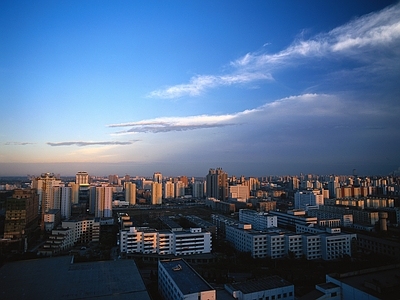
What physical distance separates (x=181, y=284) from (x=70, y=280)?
147cm

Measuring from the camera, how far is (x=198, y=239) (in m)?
6.54

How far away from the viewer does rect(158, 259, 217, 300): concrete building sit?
329 cm

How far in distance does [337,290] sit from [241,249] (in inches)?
136

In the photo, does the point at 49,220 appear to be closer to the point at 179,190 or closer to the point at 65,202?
the point at 65,202

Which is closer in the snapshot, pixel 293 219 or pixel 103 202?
pixel 293 219

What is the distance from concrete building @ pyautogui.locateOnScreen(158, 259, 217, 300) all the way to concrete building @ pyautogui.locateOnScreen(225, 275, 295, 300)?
38cm

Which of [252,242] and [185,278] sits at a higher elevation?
[185,278]

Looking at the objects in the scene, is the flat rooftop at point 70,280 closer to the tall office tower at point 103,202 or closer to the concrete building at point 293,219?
the concrete building at point 293,219

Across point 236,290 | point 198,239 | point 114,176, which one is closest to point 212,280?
point 236,290

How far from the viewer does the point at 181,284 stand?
3525 mm

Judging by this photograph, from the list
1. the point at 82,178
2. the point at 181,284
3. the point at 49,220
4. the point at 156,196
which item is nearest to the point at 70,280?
the point at 181,284

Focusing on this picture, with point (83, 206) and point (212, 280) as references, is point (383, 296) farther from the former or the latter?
point (83, 206)

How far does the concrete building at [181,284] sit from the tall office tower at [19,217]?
494cm

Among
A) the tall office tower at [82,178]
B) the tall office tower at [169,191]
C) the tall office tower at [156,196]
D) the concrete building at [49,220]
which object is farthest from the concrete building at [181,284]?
the tall office tower at [169,191]
